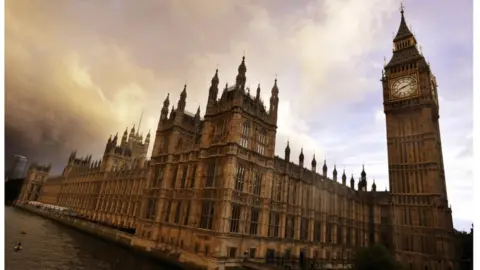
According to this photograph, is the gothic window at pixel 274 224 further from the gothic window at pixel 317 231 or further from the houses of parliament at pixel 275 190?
the gothic window at pixel 317 231

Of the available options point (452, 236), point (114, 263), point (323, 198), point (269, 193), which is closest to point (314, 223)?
point (323, 198)

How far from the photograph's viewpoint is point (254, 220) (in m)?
29.8

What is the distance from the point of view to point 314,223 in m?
38.3

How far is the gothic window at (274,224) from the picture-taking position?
31328 mm

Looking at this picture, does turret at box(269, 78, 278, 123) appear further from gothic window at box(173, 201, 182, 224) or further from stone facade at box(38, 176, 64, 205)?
stone facade at box(38, 176, 64, 205)

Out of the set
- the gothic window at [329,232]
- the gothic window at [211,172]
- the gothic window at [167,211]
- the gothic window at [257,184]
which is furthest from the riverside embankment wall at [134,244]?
the gothic window at [329,232]

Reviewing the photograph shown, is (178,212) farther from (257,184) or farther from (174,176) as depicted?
(257,184)

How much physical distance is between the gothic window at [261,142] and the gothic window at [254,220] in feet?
20.8

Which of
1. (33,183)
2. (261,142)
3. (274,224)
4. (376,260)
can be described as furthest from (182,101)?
(33,183)

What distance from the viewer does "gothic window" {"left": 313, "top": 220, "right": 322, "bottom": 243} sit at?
37.8 meters

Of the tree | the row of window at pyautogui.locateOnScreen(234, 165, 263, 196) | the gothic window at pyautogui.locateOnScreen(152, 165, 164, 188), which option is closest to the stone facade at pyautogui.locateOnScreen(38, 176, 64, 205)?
the gothic window at pyautogui.locateOnScreen(152, 165, 164, 188)

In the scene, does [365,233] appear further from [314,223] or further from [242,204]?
[242,204]

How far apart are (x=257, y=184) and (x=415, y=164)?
30.0m

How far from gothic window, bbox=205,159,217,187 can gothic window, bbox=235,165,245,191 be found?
2.49m
